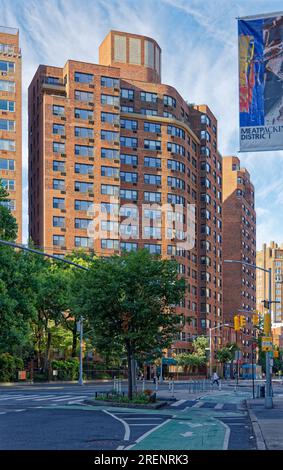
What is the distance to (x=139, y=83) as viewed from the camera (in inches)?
4473

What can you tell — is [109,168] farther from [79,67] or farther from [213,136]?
[213,136]

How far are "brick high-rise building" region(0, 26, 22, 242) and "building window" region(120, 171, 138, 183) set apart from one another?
18454 mm

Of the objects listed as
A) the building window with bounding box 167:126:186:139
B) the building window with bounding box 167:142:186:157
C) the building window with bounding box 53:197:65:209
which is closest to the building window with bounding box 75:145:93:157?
the building window with bounding box 53:197:65:209


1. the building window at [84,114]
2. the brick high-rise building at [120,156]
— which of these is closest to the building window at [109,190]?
the brick high-rise building at [120,156]

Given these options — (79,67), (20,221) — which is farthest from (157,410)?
(79,67)

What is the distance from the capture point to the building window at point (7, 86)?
98.5 metres

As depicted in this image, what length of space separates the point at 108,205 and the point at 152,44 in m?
32.8

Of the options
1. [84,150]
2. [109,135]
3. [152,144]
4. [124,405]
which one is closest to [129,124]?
[152,144]

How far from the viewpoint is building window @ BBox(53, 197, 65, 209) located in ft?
330

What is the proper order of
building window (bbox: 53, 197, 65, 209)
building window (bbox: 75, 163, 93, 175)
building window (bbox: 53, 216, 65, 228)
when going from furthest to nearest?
building window (bbox: 75, 163, 93, 175), building window (bbox: 53, 197, 65, 209), building window (bbox: 53, 216, 65, 228)

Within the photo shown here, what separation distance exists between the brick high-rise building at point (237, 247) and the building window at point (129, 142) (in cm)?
5057

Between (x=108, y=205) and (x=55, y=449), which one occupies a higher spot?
(x=108, y=205)

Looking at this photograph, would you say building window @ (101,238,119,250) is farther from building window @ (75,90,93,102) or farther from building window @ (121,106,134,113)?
building window @ (121,106,134,113)

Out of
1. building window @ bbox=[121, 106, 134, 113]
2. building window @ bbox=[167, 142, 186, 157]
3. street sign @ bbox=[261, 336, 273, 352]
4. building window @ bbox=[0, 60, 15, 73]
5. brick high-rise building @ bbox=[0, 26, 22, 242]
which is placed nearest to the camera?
street sign @ bbox=[261, 336, 273, 352]
